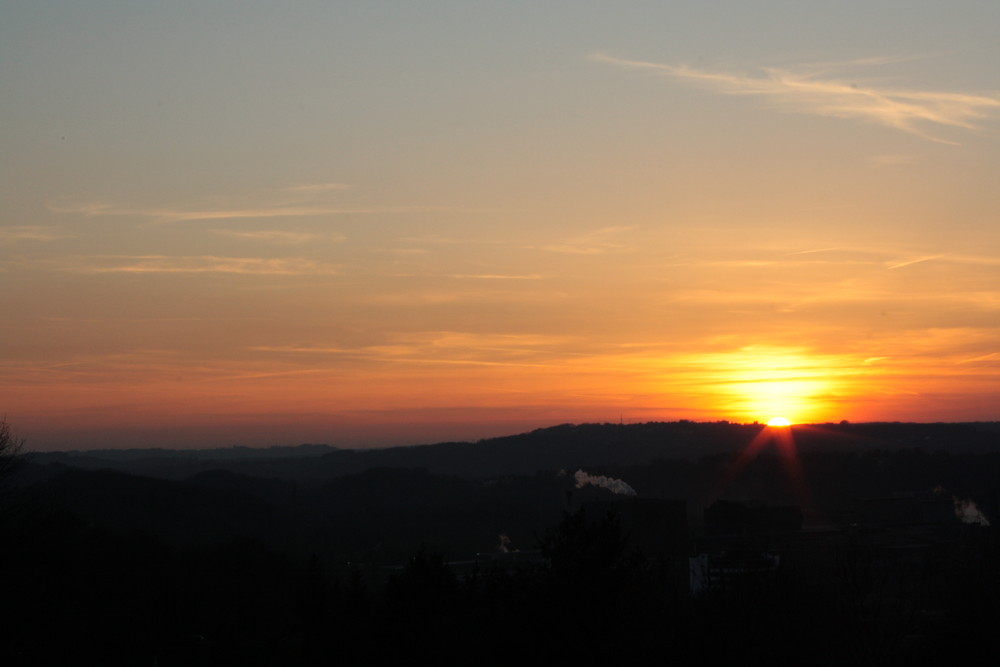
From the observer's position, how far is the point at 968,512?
150 m

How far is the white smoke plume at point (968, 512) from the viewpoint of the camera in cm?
14125

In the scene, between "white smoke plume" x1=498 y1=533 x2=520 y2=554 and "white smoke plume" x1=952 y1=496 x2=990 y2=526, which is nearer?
"white smoke plume" x1=952 y1=496 x2=990 y2=526

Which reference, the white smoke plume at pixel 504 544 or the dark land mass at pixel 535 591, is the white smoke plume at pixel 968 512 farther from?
the white smoke plume at pixel 504 544

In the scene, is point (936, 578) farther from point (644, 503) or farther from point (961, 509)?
point (961, 509)

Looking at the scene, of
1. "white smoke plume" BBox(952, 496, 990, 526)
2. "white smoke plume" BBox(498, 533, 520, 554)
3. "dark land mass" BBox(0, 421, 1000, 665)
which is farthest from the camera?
"white smoke plume" BBox(498, 533, 520, 554)

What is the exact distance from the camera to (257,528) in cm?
16038

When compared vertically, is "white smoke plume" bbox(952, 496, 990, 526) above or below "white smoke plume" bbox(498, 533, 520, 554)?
above

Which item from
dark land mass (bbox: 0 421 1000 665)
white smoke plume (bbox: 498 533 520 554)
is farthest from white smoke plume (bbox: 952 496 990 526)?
white smoke plume (bbox: 498 533 520 554)

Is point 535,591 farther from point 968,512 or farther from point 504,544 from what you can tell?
point 968,512

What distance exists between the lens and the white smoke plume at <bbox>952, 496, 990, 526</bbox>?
141250 mm

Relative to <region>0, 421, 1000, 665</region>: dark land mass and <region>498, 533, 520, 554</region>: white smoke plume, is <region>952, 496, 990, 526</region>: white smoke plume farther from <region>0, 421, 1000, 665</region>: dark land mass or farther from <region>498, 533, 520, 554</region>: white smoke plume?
<region>498, 533, 520, 554</region>: white smoke plume

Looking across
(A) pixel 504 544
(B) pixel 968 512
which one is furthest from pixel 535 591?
(B) pixel 968 512

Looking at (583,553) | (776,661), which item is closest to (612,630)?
(583,553)

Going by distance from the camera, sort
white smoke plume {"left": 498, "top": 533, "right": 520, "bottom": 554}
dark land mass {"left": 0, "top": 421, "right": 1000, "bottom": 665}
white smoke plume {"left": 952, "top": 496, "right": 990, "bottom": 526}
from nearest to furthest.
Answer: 1. dark land mass {"left": 0, "top": 421, "right": 1000, "bottom": 665}
2. white smoke plume {"left": 952, "top": 496, "right": 990, "bottom": 526}
3. white smoke plume {"left": 498, "top": 533, "right": 520, "bottom": 554}
